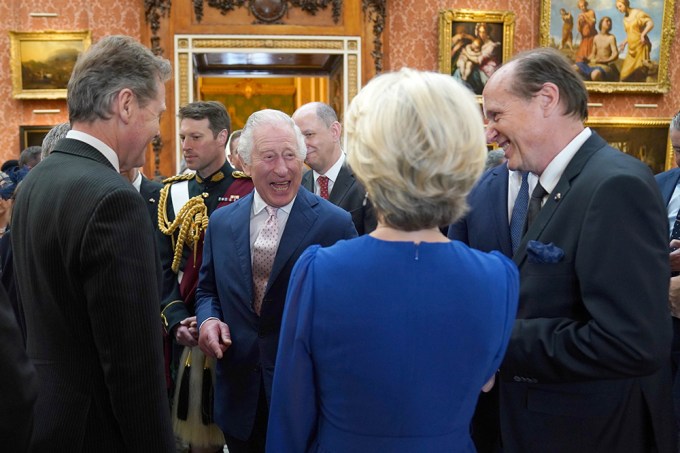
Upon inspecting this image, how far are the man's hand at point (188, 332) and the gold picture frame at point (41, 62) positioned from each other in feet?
26.3

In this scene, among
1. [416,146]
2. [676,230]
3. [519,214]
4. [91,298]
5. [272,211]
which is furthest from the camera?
[676,230]

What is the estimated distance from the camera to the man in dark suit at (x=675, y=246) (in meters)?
3.54

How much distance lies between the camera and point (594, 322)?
1.96 m

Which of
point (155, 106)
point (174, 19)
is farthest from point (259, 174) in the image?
point (174, 19)

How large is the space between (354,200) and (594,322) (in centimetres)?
247

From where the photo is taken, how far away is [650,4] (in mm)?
11117

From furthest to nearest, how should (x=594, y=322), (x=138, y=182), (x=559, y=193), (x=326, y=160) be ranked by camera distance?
(x=326, y=160), (x=138, y=182), (x=559, y=193), (x=594, y=322)

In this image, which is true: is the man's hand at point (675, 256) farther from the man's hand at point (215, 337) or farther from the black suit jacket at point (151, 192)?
the black suit jacket at point (151, 192)

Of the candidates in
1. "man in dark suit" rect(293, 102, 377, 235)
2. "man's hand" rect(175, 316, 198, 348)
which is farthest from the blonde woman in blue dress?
"man in dark suit" rect(293, 102, 377, 235)

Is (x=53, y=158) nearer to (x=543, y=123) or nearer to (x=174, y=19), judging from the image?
(x=543, y=123)

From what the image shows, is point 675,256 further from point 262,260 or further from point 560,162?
point 262,260

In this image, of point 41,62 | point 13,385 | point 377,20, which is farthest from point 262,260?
point 41,62

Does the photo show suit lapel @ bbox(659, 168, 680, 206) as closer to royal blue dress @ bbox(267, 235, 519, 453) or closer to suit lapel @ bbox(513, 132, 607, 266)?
suit lapel @ bbox(513, 132, 607, 266)

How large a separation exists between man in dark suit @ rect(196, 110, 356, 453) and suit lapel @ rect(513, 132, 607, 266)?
98 cm
